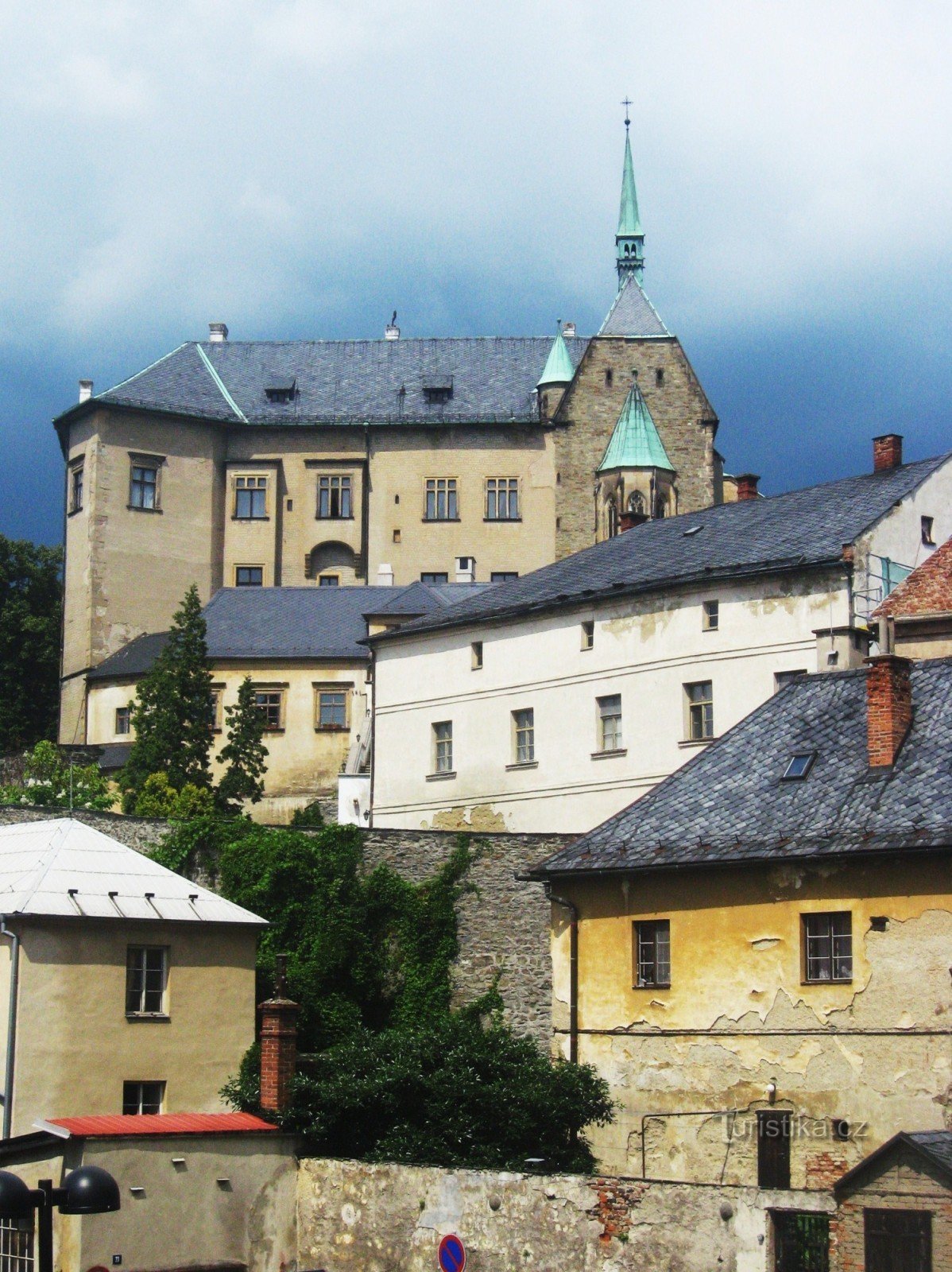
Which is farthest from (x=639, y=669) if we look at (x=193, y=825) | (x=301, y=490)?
(x=301, y=490)

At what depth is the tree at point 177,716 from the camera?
6294 centimetres

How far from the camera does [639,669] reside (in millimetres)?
50938

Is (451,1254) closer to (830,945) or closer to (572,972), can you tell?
(830,945)

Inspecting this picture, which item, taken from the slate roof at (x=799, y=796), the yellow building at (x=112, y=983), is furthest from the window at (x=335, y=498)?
the slate roof at (x=799, y=796)

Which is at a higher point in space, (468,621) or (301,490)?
(301,490)

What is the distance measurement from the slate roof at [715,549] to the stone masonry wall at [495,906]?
9545mm

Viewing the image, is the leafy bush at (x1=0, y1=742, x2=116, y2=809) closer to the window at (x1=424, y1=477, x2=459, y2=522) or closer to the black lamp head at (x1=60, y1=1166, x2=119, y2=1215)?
the window at (x1=424, y1=477, x2=459, y2=522)

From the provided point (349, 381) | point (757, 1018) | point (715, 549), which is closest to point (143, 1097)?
point (757, 1018)

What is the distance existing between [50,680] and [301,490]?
13145 millimetres

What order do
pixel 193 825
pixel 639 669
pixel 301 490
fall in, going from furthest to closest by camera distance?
pixel 301 490 < pixel 639 669 < pixel 193 825

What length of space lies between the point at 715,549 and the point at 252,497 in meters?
38.5

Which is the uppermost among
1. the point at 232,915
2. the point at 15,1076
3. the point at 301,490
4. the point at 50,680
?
the point at 301,490

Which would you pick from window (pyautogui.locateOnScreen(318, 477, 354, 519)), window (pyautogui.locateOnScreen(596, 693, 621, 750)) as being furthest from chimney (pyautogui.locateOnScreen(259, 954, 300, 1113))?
window (pyautogui.locateOnScreen(318, 477, 354, 519))

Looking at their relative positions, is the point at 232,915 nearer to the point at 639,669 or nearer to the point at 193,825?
the point at 193,825
